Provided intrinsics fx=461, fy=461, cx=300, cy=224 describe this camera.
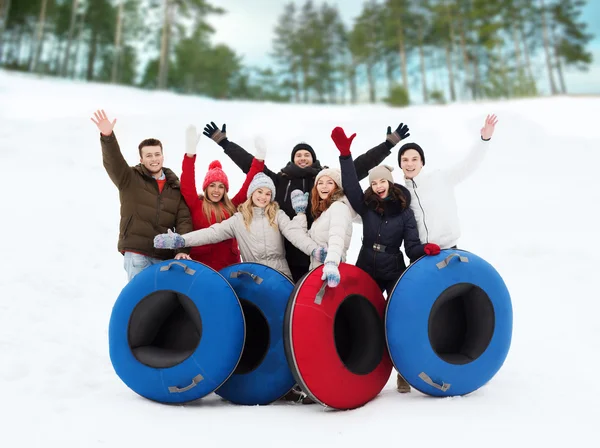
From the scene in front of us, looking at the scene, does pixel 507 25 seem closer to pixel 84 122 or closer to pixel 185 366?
pixel 84 122

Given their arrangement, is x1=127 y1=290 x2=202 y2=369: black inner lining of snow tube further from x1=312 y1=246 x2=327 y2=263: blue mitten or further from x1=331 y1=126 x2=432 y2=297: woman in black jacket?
x1=331 y1=126 x2=432 y2=297: woman in black jacket

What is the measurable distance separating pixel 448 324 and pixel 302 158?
1.78 metres

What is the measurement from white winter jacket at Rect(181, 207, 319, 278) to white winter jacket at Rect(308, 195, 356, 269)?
108mm

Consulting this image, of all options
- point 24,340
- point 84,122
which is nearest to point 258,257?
point 24,340

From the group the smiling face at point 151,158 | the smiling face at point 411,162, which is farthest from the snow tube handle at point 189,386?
the smiling face at point 411,162

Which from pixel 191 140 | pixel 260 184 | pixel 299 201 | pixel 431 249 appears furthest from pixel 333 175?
pixel 191 140

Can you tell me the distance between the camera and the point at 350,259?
7.03m

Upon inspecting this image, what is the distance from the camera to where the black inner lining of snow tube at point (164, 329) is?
3.01m

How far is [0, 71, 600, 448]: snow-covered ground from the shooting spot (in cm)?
253

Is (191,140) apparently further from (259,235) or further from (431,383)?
(431,383)

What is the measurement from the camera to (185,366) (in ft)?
9.59

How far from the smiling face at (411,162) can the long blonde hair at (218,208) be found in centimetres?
146

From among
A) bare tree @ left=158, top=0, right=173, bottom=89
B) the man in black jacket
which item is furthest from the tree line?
the man in black jacket

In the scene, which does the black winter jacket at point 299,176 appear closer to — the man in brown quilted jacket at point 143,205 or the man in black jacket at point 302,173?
the man in black jacket at point 302,173
